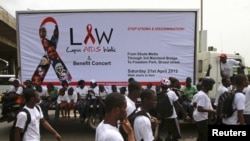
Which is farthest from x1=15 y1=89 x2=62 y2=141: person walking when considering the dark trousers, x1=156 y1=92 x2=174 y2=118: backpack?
x1=156 y1=92 x2=174 y2=118: backpack

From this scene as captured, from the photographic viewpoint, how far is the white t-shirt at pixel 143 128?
3877 mm

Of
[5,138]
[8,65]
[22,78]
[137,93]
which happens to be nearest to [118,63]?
[22,78]

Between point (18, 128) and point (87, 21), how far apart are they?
19.5 ft

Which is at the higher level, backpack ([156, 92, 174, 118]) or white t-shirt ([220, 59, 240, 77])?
white t-shirt ([220, 59, 240, 77])

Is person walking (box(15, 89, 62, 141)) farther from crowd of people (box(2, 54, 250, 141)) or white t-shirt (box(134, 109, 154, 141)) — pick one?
white t-shirt (box(134, 109, 154, 141))

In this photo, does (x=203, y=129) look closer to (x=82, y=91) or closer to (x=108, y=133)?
(x=108, y=133)

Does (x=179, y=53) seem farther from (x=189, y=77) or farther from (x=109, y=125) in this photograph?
(x=109, y=125)

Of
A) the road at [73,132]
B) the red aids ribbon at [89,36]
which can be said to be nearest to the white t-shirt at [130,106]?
the road at [73,132]

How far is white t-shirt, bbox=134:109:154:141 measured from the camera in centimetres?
388

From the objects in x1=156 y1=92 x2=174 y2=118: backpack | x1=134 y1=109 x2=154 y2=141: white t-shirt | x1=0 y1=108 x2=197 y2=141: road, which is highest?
x1=134 y1=109 x2=154 y2=141: white t-shirt

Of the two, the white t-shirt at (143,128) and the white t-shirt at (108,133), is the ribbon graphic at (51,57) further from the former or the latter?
the white t-shirt at (108,133)

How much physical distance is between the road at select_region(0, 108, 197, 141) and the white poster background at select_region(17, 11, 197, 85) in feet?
4.98

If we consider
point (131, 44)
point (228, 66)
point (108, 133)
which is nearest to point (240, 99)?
point (108, 133)

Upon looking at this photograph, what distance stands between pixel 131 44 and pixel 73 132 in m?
2.94
